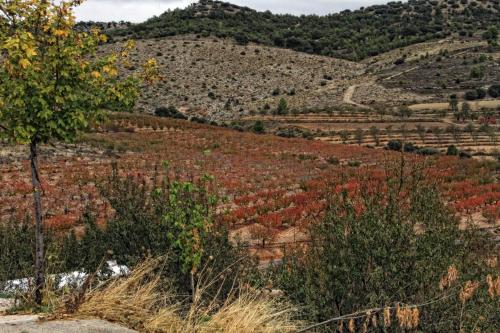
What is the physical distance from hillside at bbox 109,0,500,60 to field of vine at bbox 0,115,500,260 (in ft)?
199

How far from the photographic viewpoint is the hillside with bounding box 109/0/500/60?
102m

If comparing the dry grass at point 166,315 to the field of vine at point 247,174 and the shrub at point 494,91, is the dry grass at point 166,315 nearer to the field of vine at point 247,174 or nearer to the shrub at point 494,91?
the field of vine at point 247,174

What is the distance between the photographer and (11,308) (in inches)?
234

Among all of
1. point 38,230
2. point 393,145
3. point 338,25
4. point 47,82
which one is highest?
point 338,25

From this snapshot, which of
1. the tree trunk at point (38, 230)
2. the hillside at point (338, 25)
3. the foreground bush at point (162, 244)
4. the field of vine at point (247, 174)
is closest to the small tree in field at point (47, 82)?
the tree trunk at point (38, 230)

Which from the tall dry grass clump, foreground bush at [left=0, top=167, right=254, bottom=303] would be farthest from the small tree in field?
foreground bush at [left=0, top=167, right=254, bottom=303]

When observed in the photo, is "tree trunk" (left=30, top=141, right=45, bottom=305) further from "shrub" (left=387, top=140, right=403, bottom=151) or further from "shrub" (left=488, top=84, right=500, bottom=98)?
"shrub" (left=488, top=84, right=500, bottom=98)

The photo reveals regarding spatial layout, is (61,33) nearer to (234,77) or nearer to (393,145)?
(393,145)

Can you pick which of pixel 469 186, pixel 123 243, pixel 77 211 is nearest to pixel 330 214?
pixel 123 243

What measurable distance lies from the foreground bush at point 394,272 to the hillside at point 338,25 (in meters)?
94.3

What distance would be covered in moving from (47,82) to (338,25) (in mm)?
124892

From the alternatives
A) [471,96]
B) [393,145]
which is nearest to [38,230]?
[393,145]

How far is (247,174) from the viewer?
28.1m

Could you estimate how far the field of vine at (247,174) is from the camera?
1608cm
